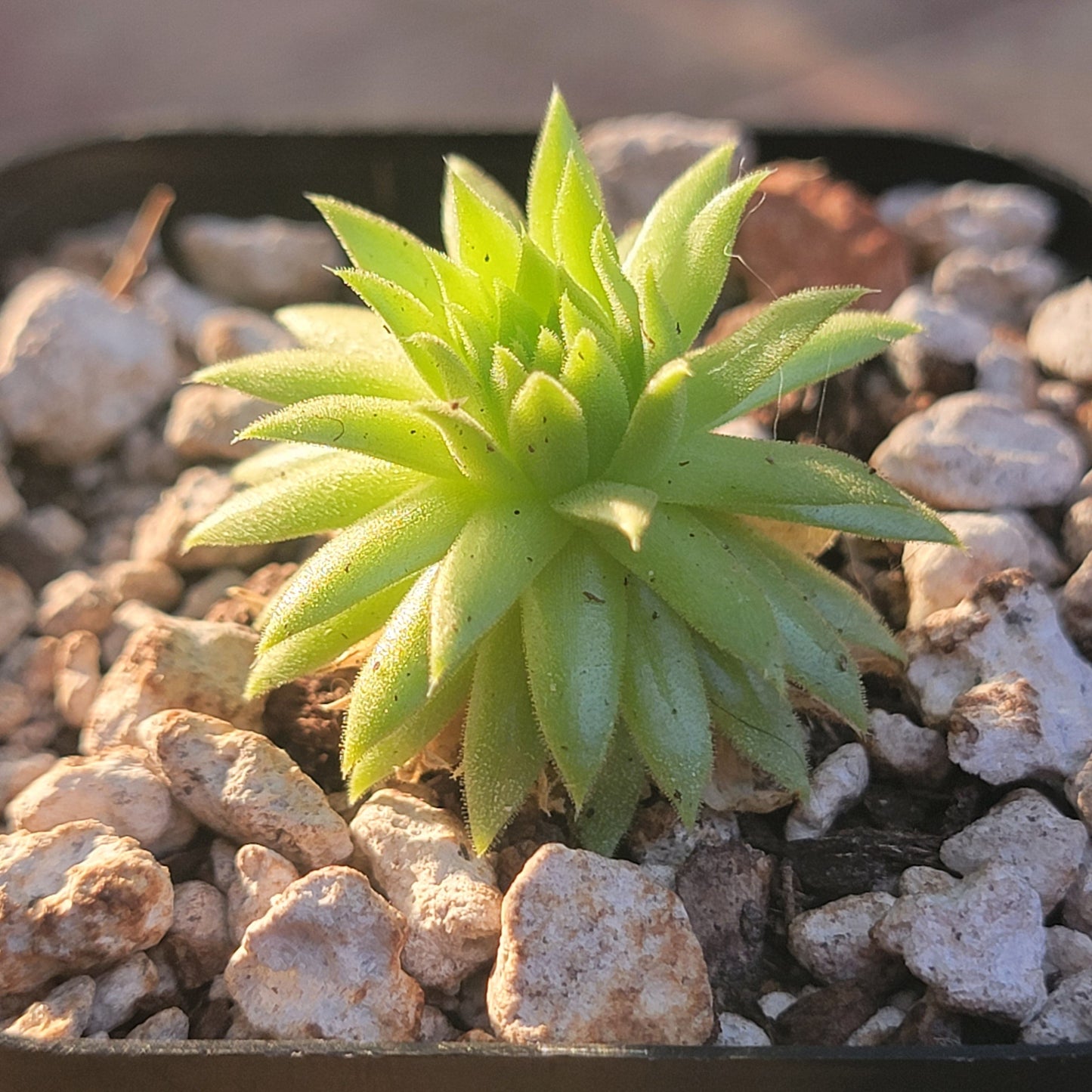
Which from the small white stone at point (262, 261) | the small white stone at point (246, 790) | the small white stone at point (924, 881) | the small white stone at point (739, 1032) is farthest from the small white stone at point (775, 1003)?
the small white stone at point (262, 261)

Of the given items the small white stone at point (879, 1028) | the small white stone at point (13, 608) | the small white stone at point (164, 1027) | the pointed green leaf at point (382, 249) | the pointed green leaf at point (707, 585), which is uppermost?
the pointed green leaf at point (382, 249)

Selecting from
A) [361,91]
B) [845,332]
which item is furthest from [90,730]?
[361,91]

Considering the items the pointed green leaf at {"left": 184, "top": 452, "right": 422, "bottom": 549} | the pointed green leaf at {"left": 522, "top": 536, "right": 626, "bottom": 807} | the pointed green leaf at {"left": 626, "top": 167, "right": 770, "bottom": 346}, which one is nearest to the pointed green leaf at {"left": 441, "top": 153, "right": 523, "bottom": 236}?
the pointed green leaf at {"left": 626, "top": 167, "right": 770, "bottom": 346}

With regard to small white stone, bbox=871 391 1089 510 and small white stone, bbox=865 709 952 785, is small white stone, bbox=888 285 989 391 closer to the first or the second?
small white stone, bbox=871 391 1089 510

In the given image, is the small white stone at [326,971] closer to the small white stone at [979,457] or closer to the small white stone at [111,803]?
the small white stone at [111,803]

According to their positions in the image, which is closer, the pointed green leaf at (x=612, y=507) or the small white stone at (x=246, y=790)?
the pointed green leaf at (x=612, y=507)

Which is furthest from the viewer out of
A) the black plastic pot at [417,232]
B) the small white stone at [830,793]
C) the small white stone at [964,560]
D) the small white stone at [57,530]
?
the small white stone at [57,530]
